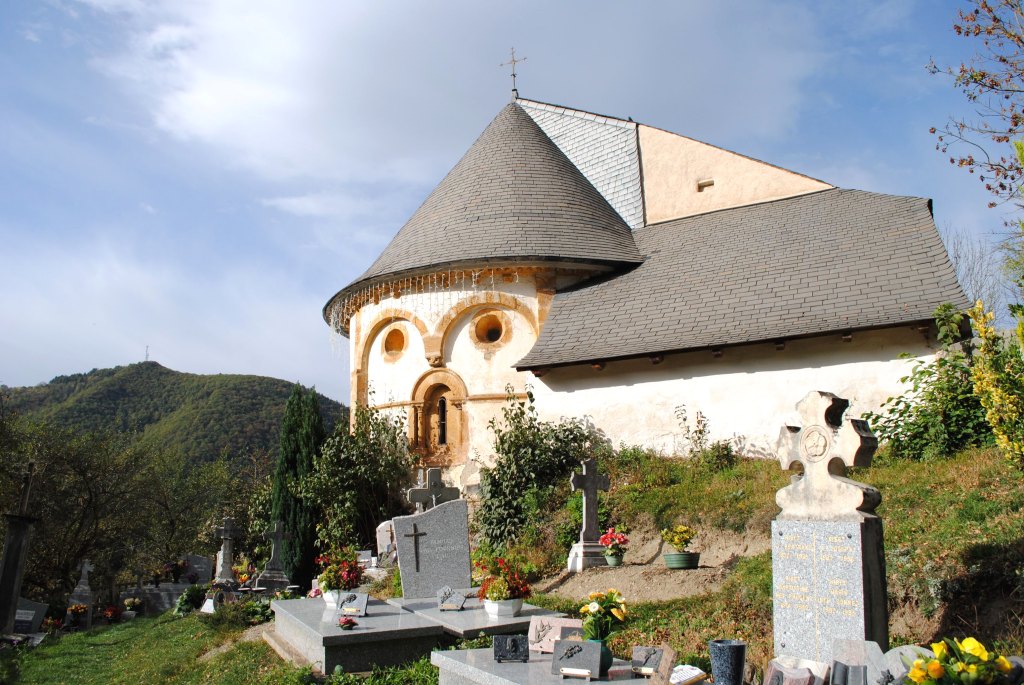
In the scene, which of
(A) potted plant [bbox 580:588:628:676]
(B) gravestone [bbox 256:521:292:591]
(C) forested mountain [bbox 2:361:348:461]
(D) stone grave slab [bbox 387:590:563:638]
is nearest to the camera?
(A) potted plant [bbox 580:588:628:676]

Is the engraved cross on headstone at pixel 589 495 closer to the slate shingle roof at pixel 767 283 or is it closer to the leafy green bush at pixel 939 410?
the slate shingle roof at pixel 767 283

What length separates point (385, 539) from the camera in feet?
52.6

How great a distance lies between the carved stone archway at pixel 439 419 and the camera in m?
17.9

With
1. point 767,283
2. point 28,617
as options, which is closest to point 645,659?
point 767,283

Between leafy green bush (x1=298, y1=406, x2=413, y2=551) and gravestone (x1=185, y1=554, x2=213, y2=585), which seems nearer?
leafy green bush (x1=298, y1=406, x2=413, y2=551)

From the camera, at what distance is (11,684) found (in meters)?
5.51

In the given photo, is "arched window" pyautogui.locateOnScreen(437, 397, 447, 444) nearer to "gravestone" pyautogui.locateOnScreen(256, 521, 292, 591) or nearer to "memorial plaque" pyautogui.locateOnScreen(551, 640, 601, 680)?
"gravestone" pyautogui.locateOnScreen(256, 521, 292, 591)

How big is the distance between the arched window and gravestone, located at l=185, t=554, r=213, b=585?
7709mm

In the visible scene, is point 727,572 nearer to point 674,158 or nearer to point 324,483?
point 324,483

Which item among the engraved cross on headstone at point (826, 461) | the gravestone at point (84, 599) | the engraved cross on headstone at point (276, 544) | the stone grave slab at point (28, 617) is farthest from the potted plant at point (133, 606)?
the engraved cross on headstone at point (826, 461)

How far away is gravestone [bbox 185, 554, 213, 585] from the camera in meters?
21.1

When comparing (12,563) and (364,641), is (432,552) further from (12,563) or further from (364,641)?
(12,563)

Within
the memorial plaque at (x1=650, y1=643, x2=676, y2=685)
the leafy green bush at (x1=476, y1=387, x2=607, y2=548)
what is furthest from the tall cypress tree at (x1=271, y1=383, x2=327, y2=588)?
the memorial plaque at (x1=650, y1=643, x2=676, y2=685)

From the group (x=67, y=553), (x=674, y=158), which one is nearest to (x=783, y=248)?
(x=674, y=158)
